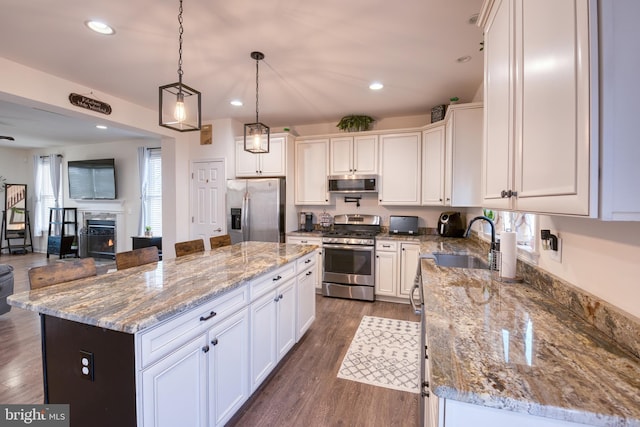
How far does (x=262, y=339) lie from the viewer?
1.92 meters

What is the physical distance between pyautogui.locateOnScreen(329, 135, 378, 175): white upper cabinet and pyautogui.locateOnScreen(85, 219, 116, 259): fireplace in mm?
5491

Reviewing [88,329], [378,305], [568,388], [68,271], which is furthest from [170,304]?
[378,305]

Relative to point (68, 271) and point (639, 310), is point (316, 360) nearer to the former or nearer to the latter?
point (68, 271)

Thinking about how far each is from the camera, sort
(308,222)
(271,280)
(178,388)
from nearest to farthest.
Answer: (178,388)
(271,280)
(308,222)

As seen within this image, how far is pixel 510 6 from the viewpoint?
1.12 meters

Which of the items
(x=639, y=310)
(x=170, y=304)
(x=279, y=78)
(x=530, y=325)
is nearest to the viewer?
(x=639, y=310)

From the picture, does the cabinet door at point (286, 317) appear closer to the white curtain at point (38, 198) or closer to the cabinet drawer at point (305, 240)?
the cabinet drawer at point (305, 240)

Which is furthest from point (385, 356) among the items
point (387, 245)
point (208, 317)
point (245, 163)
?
point (245, 163)

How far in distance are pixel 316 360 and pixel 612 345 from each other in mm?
1968

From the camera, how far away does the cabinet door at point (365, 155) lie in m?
4.05

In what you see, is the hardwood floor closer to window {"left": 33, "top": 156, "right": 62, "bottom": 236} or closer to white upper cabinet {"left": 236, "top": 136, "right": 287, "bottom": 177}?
white upper cabinet {"left": 236, "top": 136, "right": 287, "bottom": 177}

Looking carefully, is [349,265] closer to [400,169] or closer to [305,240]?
[305,240]

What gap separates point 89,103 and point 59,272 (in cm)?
259

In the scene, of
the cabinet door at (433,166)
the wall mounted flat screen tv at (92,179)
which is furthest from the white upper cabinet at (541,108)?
the wall mounted flat screen tv at (92,179)
